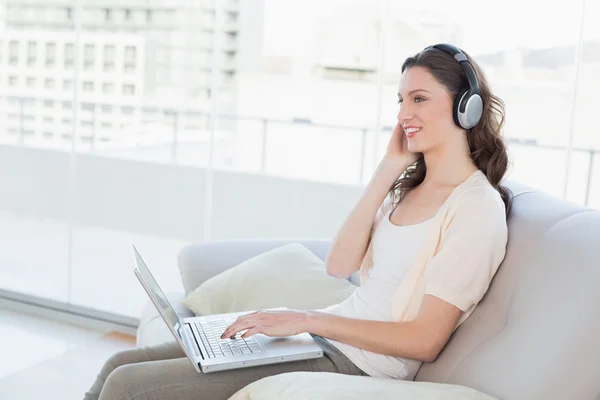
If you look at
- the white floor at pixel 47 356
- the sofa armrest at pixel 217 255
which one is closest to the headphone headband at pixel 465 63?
the sofa armrest at pixel 217 255

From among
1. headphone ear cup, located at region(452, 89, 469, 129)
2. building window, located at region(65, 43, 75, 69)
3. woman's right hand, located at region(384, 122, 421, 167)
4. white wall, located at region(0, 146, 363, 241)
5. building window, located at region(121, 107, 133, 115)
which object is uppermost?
building window, located at region(65, 43, 75, 69)

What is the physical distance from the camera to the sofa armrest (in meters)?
2.85

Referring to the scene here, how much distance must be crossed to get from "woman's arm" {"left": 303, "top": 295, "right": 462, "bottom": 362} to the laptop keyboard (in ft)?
0.44

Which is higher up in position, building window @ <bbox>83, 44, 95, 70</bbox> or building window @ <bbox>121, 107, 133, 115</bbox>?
building window @ <bbox>83, 44, 95, 70</bbox>

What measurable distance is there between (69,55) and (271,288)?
7.34 ft

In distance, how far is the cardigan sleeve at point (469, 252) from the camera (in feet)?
5.72

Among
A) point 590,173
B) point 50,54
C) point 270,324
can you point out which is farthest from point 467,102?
point 50,54

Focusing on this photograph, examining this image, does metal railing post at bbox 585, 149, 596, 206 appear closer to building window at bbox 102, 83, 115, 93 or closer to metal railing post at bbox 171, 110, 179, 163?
metal railing post at bbox 171, 110, 179, 163

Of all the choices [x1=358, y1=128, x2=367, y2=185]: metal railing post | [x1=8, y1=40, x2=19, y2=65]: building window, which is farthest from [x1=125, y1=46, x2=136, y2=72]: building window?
[x1=358, y1=128, x2=367, y2=185]: metal railing post

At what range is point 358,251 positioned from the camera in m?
2.12

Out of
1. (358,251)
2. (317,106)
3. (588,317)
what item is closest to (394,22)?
(317,106)

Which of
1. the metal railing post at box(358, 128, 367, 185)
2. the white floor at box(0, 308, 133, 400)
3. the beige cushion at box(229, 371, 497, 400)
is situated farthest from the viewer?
the metal railing post at box(358, 128, 367, 185)

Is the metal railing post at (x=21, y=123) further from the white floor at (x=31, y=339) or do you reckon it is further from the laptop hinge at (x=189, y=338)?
the laptop hinge at (x=189, y=338)

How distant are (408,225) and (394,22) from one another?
90.1 inches
